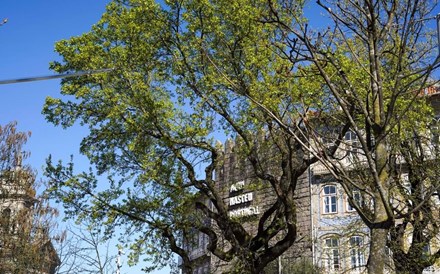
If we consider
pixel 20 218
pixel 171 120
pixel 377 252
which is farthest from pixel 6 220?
pixel 377 252

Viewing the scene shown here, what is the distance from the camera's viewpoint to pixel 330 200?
3703cm

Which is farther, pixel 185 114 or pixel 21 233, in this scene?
pixel 21 233

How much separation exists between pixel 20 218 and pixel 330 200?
1732cm

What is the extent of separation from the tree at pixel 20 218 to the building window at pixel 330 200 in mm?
15462

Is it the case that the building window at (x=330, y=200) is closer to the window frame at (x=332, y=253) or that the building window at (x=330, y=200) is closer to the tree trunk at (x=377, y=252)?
the window frame at (x=332, y=253)

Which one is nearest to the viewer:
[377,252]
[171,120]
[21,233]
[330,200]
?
[377,252]

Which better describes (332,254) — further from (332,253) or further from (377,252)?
(377,252)

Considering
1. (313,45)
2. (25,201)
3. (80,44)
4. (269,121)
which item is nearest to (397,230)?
(269,121)

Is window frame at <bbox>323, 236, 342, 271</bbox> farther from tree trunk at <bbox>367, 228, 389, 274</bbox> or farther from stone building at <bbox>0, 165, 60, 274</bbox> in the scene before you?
stone building at <bbox>0, 165, 60, 274</bbox>

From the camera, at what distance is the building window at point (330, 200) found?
3657 centimetres

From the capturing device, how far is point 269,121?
1739 cm

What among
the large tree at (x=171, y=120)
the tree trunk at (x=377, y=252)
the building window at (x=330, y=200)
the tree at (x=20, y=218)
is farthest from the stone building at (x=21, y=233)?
the tree trunk at (x=377, y=252)

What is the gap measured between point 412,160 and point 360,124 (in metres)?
2.22

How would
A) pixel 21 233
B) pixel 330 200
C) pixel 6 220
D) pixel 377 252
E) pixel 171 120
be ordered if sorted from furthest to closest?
1. pixel 330 200
2. pixel 6 220
3. pixel 21 233
4. pixel 171 120
5. pixel 377 252
